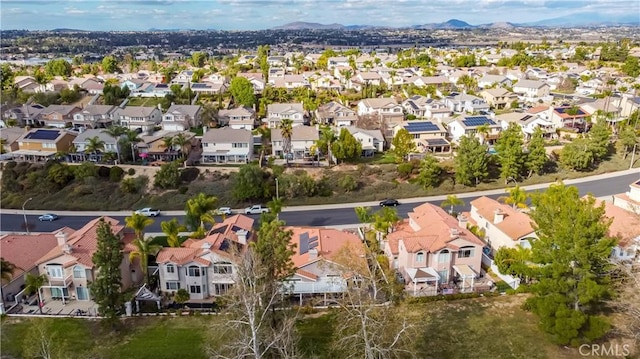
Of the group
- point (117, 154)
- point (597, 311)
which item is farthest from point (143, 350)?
point (117, 154)

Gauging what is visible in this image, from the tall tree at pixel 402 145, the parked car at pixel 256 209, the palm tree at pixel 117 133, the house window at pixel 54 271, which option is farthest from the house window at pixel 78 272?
the tall tree at pixel 402 145

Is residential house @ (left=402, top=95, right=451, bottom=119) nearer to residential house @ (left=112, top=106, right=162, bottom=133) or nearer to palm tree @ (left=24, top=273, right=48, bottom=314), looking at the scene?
residential house @ (left=112, top=106, right=162, bottom=133)

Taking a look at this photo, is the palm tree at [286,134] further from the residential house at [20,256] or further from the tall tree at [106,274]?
the tall tree at [106,274]

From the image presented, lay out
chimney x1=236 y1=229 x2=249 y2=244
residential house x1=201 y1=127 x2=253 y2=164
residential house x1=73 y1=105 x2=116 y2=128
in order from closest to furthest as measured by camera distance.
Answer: chimney x1=236 y1=229 x2=249 y2=244 < residential house x1=201 y1=127 x2=253 y2=164 < residential house x1=73 y1=105 x2=116 y2=128

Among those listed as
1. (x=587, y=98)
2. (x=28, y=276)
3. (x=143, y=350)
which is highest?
(x=587, y=98)

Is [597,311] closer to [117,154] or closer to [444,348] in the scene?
[444,348]

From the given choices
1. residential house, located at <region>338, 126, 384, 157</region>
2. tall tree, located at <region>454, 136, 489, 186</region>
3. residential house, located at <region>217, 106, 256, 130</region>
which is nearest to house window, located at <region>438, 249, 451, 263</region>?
tall tree, located at <region>454, 136, 489, 186</region>

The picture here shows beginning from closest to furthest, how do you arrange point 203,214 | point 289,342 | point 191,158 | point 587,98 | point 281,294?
1. point 289,342
2. point 281,294
3. point 203,214
4. point 191,158
5. point 587,98
